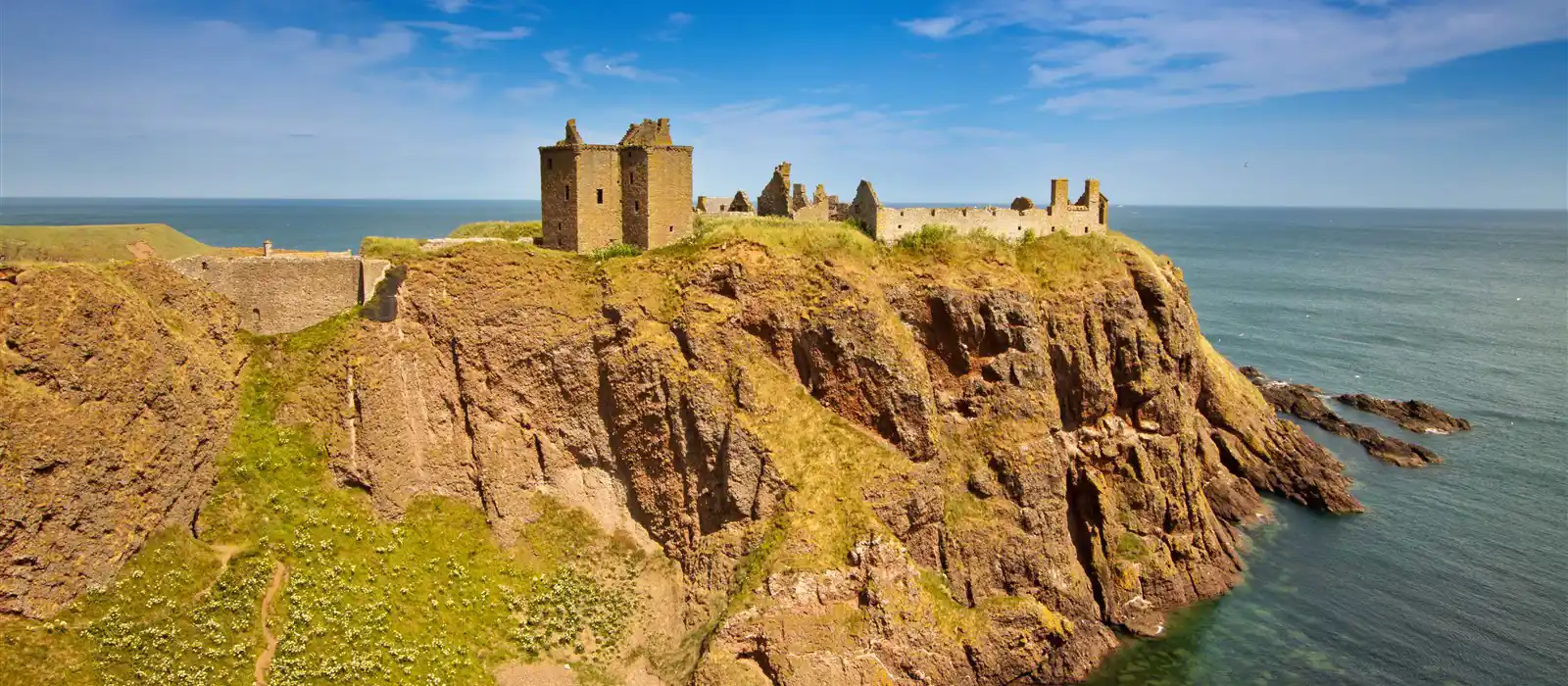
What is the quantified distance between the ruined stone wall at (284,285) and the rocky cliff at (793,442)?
181 centimetres

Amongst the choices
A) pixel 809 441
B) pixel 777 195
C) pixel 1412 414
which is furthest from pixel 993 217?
pixel 1412 414

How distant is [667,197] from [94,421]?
23655 mm

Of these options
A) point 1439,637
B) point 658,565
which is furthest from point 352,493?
point 1439,637

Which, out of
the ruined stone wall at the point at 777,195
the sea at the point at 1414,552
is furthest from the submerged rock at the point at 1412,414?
the ruined stone wall at the point at 777,195

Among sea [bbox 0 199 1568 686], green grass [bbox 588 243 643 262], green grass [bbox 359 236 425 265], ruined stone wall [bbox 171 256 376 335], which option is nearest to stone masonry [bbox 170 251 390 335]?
ruined stone wall [bbox 171 256 376 335]

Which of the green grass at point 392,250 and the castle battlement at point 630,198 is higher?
the castle battlement at point 630,198

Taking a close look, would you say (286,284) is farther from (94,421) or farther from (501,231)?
(501,231)

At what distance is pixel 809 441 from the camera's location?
36.4m

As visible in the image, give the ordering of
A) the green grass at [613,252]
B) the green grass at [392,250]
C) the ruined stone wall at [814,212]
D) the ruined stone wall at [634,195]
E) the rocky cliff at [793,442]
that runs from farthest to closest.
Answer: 1. the ruined stone wall at [814,212]
2. the ruined stone wall at [634,195]
3. the green grass at [613,252]
4. the green grass at [392,250]
5. the rocky cliff at [793,442]

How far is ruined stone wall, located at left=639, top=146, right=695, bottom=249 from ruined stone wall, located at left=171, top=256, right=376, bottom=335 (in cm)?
1186

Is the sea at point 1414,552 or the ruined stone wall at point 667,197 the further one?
the ruined stone wall at point 667,197

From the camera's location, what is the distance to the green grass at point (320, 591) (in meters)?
27.8

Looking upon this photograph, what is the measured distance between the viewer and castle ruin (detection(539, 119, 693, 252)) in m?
40.3

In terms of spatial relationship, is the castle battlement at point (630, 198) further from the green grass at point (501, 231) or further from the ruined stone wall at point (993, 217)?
the green grass at point (501, 231)
